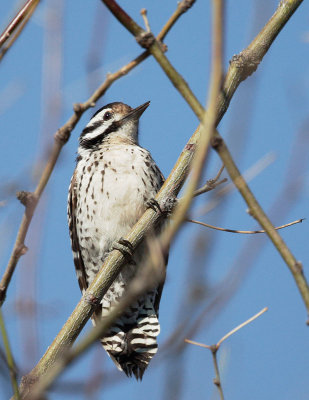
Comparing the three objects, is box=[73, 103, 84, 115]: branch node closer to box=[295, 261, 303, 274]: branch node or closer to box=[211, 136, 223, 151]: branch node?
box=[211, 136, 223, 151]: branch node

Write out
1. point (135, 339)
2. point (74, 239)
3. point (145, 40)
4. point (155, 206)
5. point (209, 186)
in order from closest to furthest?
1. point (145, 40)
2. point (209, 186)
3. point (155, 206)
4. point (135, 339)
5. point (74, 239)

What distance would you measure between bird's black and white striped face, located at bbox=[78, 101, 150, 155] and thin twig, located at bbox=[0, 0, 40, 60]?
13.1 ft

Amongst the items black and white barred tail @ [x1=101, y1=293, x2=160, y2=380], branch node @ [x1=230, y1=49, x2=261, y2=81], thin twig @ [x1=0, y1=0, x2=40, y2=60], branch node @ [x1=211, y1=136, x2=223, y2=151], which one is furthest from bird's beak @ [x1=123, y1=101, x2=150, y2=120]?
branch node @ [x1=211, y1=136, x2=223, y2=151]

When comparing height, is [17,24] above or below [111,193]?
below

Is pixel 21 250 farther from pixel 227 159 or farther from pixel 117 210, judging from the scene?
pixel 117 210

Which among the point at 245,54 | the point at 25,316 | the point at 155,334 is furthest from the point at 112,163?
the point at 25,316

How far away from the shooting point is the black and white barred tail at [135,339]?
6004mm

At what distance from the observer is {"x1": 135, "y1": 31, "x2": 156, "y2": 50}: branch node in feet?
6.95

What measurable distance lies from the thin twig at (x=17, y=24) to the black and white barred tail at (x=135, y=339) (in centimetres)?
408

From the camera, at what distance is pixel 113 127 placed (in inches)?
268

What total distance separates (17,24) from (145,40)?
726 mm

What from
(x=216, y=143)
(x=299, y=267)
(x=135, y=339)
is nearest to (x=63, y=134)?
(x=216, y=143)

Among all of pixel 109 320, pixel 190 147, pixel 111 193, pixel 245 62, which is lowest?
pixel 109 320

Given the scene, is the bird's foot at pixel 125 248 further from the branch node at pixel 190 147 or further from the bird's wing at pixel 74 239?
the bird's wing at pixel 74 239
